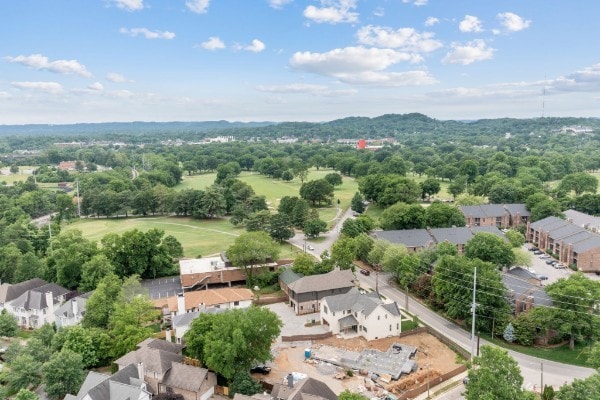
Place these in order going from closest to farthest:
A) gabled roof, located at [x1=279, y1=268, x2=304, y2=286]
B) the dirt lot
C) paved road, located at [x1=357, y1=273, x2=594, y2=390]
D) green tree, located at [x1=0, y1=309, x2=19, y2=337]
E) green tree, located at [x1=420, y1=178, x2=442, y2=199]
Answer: the dirt lot < paved road, located at [x1=357, y1=273, x2=594, y2=390] < green tree, located at [x1=0, y1=309, x2=19, y2=337] < gabled roof, located at [x1=279, y1=268, x2=304, y2=286] < green tree, located at [x1=420, y1=178, x2=442, y2=199]

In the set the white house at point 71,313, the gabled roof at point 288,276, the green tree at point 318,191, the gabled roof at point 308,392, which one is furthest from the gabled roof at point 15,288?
the green tree at point 318,191

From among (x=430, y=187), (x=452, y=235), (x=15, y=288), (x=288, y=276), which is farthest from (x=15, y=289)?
(x=430, y=187)

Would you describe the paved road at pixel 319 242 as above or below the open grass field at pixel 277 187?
below

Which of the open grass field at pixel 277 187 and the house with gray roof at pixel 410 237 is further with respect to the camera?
the open grass field at pixel 277 187

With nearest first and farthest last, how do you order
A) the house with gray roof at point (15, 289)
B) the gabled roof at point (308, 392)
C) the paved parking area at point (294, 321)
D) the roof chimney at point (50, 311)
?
the gabled roof at point (308, 392)
the paved parking area at point (294, 321)
the roof chimney at point (50, 311)
the house with gray roof at point (15, 289)

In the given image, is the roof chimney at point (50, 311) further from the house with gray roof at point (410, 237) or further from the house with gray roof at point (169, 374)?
the house with gray roof at point (410, 237)

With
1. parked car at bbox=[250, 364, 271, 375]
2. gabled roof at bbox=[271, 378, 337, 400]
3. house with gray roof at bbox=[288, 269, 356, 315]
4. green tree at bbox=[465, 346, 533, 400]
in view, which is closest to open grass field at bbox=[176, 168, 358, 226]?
Answer: house with gray roof at bbox=[288, 269, 356, 315]

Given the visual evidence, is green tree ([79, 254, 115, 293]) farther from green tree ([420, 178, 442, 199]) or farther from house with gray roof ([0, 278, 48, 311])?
green tree ([420, 178, 442, 199])
